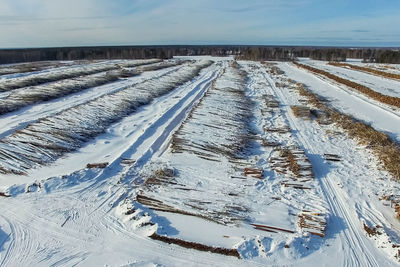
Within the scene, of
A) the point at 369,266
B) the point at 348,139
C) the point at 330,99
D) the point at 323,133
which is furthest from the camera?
the point at 330,99

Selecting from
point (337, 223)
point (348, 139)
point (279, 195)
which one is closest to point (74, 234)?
point (279, 195)

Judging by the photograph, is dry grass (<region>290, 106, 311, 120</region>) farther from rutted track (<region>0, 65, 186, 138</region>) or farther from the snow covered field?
rutted track (<region>0, 65, 186, 138</region>)

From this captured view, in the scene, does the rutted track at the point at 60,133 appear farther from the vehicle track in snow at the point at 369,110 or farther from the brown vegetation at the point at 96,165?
the vehicle track in snow at the point at 369,110

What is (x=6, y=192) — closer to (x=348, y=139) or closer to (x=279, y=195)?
(x=279, y=195)

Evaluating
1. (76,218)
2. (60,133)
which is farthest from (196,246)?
(60,133)

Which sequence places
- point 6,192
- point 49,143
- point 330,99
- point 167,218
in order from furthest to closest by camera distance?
point 330,99 < point 49,143 < point 6,192 < point 167,218

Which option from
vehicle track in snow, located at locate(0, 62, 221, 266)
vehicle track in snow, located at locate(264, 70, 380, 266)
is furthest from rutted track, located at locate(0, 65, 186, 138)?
vehicle track in snow, located at locate(264, 70, 380, 266)

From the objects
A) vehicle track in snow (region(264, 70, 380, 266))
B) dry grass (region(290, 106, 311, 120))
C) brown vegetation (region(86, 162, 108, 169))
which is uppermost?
dry grass (region(290, 106, 311, 120))

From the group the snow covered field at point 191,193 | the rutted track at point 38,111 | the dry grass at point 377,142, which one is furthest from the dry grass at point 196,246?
the rutted track at point 38,111

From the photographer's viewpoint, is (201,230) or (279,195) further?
(279,195)
